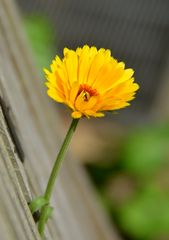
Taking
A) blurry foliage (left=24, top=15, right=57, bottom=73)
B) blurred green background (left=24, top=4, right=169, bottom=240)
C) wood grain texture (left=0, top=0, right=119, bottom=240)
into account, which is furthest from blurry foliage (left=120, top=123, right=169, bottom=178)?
wood grain texture (left=0, top=0, right=119, bottom=240)

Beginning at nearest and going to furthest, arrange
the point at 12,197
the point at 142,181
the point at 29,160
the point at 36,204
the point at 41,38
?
the point at 12,197 → the point at 36,204 → the point at 29,160 → the point at 41,38 → the point at 142,181

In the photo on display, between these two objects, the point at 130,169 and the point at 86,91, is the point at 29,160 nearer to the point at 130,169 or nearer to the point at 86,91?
the point at 86,91

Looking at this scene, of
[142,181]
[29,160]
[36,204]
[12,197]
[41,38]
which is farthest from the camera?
[142,181]

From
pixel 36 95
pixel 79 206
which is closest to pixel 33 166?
pixel 36 95

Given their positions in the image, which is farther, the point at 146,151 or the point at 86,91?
the point at 146,151

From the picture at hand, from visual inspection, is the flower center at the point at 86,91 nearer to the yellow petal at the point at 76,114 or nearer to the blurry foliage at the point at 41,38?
the yellow petal at the point at 76,114

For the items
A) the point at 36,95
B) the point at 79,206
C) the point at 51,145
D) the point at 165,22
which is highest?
the point at 36,95

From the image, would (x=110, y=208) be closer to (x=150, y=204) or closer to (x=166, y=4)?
(x=150, y=204)

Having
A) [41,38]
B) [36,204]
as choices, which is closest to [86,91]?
[36,204]
